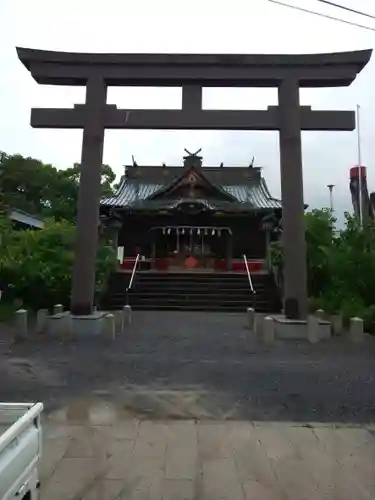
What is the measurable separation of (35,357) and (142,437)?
176 inches

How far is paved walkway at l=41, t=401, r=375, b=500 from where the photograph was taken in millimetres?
3545

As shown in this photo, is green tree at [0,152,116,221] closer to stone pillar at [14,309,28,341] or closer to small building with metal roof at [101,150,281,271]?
small building with metal roof at [101,150,281,271]

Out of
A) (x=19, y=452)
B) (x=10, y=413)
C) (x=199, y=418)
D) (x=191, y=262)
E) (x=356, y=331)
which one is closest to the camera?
(x=19, y=452)

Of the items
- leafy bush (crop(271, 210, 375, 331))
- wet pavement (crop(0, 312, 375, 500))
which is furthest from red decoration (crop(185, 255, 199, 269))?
wet pavement (crop(0, 312, 375, 500))

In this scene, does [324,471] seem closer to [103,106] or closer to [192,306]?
[103,106]

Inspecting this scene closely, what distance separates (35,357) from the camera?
855 centimetres

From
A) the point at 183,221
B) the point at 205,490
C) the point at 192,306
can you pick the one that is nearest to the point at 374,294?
the point at 192,306

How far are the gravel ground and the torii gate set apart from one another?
1.78 metres

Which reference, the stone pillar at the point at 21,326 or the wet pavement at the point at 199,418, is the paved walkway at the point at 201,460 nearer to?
the wet pavement at the point at 199,418

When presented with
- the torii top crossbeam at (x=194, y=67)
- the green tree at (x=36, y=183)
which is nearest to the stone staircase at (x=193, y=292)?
the torii top crossbeam at (x=194, y=67)

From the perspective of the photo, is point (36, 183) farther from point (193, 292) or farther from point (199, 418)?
point (199, 418)

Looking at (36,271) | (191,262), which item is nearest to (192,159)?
(191,262)

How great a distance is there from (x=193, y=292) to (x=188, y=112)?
1023 centimetres

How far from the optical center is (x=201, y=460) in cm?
414
